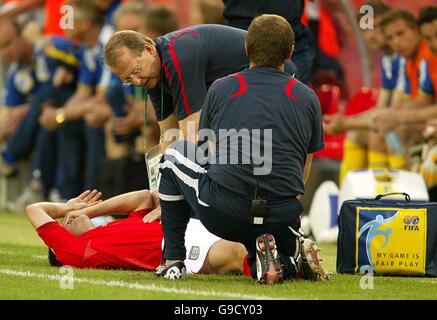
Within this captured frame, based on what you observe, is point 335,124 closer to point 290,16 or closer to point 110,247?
point 290,16

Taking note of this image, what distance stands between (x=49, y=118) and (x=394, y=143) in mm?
4652

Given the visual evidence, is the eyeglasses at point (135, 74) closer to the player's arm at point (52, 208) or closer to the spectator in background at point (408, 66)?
the player's arm at point (52, 208)

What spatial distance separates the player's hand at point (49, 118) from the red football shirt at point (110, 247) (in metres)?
6.82

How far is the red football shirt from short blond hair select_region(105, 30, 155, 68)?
3.59 ft

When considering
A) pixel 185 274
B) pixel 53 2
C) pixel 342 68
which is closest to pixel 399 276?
pixel 185 274

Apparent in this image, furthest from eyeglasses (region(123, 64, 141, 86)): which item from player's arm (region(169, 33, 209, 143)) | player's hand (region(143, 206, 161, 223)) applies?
player's hand (region(143, 206, 161, 223))

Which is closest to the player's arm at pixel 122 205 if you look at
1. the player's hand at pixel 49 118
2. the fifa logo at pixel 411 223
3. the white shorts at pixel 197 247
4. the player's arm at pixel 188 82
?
the white shorts at pixel 197 247

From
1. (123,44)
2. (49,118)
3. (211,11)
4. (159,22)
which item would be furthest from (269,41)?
(49,118)

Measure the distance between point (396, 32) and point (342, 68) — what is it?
104 cm

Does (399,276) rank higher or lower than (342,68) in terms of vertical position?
lower

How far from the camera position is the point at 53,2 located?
14.2 metres

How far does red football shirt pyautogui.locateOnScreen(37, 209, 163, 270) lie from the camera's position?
700 centimetres

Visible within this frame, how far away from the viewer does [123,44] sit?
6531mm
